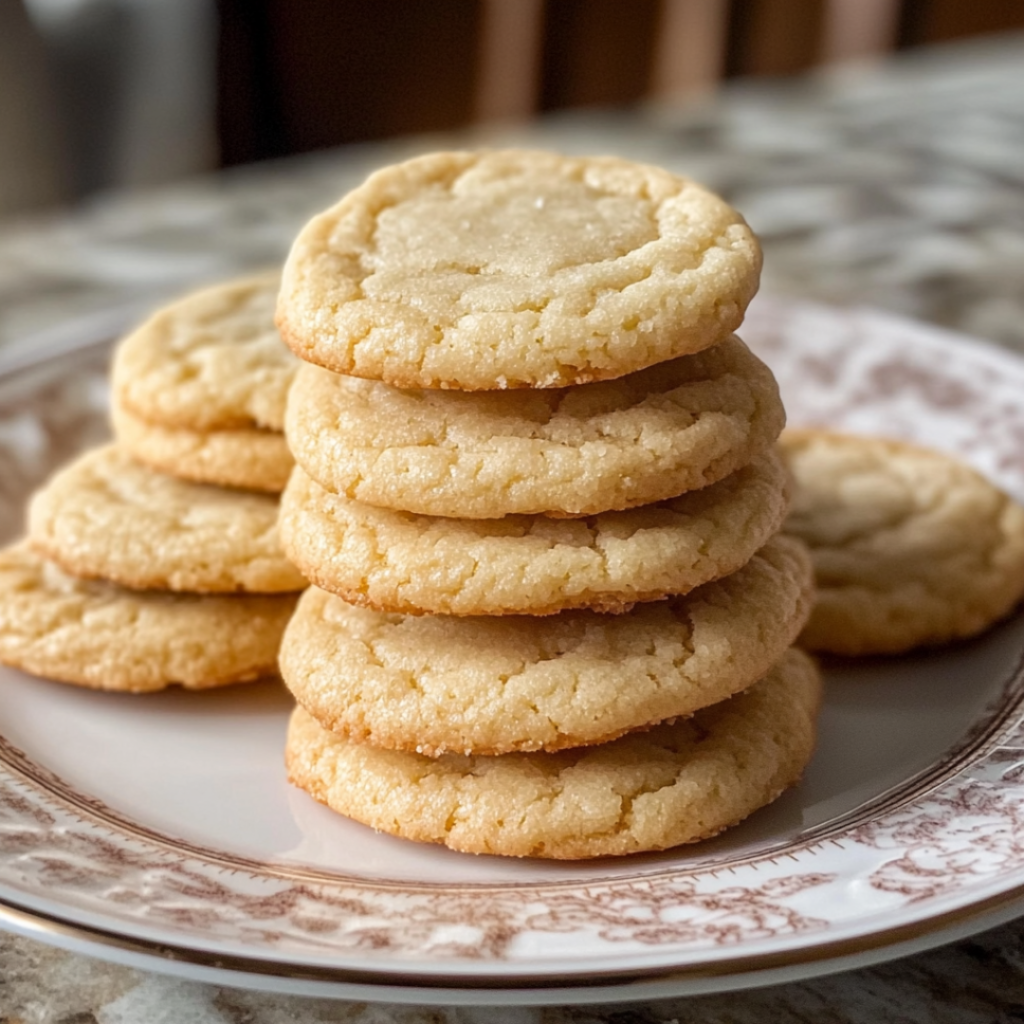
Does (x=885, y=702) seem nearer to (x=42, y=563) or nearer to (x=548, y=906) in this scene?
(x=548, y=906)

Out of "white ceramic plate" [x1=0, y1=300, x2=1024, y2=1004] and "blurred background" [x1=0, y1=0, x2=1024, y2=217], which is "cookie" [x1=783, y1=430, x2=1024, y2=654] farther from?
"blurred background" [x1=0, y1=0, x2=1024, y2=217]

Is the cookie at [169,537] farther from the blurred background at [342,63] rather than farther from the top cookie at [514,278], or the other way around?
the blurred background at [342,63]

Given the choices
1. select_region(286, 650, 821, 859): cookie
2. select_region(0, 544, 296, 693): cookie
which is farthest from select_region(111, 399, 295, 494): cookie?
select_region(286, 650, 821, 859): cookie

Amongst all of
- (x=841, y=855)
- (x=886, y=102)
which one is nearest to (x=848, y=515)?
(x=841, y=855)

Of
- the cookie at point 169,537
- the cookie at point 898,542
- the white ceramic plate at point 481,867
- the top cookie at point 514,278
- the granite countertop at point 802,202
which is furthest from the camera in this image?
the granite countertop at point 802,202

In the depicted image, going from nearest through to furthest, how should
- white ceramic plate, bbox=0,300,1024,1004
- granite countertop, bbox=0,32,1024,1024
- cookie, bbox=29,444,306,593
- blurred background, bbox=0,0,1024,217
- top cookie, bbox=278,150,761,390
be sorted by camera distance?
white ceramic plate, bbox=0,300,1024,1004 → top cookie, bbox=278,150,761,390 → cookie, bbox=29,444,306,593 → granite countertop, bbox=0,32,1024,1024 → blurred background, bbox=0,0,1024,217

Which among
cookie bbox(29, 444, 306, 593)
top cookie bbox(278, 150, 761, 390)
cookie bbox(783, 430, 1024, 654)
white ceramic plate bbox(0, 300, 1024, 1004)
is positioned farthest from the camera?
cookie bbox(783, 430, 1024, 654)

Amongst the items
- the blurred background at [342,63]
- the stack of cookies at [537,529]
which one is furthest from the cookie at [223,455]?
the blurred background at [342,63]
